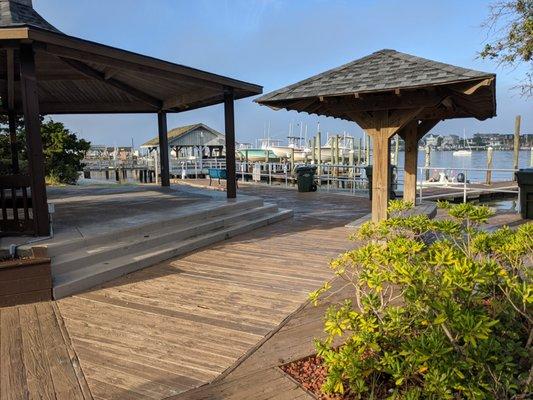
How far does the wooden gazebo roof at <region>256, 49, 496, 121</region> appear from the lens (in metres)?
4.63

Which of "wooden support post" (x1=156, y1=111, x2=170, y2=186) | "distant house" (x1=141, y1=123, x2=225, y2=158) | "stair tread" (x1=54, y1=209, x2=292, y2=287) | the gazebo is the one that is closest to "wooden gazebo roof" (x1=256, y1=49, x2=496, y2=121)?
the gazebo

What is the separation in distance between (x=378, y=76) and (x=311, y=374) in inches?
163

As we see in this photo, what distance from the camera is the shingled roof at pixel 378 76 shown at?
468cm

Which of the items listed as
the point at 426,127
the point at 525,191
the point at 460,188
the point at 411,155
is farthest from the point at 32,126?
the point at 460,188

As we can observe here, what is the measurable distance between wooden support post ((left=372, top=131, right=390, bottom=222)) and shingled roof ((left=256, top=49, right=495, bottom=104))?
0.82m

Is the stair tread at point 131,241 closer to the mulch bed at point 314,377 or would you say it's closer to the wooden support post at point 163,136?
the mulch bed at point 314,377

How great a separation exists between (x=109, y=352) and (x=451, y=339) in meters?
2.35

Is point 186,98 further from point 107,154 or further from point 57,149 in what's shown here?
point 107,154

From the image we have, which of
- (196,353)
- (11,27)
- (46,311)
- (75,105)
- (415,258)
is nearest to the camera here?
(415,258)

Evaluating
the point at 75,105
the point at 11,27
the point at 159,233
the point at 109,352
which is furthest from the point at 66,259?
the point at 75,105

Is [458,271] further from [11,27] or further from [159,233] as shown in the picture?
[11,27]

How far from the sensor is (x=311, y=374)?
2609mm

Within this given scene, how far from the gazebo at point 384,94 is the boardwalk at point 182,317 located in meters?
1.78

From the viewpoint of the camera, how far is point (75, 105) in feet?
36.2
